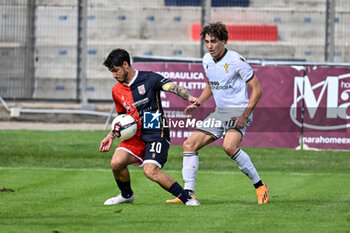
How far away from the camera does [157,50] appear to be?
19.6m

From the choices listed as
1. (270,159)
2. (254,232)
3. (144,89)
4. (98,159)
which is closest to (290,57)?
(270,159)

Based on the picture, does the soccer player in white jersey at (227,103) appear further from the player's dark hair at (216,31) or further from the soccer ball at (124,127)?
the soccer ball at (124,127)

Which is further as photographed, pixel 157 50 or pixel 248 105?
pixel 157 50

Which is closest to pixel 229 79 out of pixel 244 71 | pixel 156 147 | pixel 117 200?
pixel 244 71

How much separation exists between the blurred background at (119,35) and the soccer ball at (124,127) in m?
10.7

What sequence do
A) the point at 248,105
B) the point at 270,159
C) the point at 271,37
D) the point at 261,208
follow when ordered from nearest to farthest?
1. the point at 261,208
2. the point at 248,105
3. the point at 270,159
4. the point at 271,37

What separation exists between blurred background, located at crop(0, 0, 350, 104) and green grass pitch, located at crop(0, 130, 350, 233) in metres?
2.12

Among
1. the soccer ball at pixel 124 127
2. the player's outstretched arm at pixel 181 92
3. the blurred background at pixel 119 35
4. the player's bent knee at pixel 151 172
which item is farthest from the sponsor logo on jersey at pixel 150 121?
the blurred background at pixel 119 35

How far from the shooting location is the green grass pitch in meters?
6.86

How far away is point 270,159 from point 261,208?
6.84m

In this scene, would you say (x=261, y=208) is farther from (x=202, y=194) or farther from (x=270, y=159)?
(x=270, y=159)

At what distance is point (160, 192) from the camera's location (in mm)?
9977

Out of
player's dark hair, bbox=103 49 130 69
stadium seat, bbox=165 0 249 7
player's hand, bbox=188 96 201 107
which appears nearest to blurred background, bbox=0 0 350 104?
stadium seat, bbox=165 0 249 7

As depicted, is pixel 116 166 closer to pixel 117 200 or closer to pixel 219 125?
pixel 117 200
